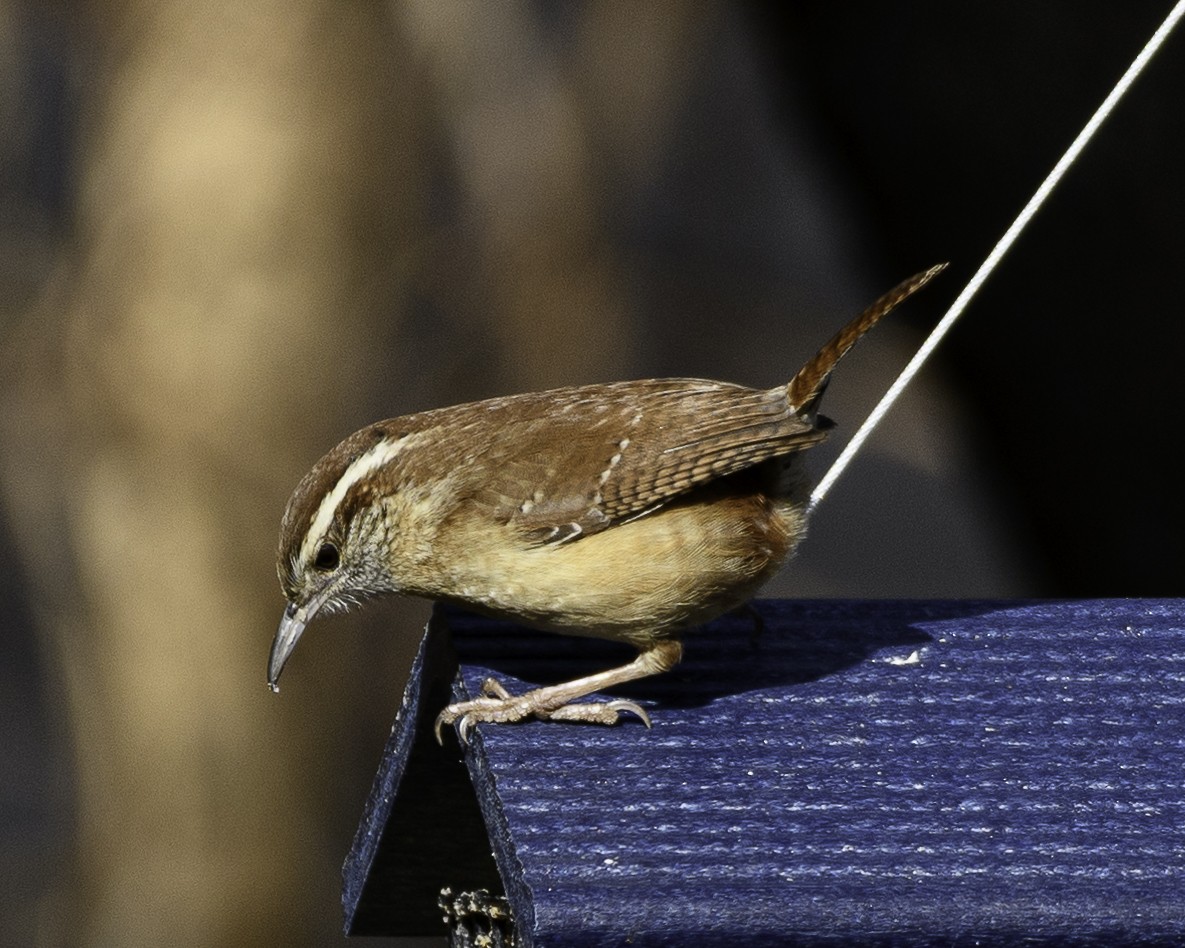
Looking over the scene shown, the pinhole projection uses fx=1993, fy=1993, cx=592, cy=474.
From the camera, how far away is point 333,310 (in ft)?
20.1

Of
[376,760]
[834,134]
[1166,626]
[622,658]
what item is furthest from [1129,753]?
[834,134]

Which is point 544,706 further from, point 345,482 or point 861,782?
point 345,482

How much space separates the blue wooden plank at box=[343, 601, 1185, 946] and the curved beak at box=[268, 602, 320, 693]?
0.94ft

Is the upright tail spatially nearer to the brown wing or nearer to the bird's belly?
the brown wing

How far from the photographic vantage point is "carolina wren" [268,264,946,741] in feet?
11.0

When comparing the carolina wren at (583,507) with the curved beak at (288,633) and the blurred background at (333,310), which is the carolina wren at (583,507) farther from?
the blurred background at (333,310)

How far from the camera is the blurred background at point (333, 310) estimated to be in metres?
6.06

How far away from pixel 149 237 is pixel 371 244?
2.21ft

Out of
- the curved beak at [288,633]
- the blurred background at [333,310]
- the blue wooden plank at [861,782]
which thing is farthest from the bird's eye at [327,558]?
the blurred background at [333,310]

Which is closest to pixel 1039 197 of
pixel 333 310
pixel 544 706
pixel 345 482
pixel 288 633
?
pixel 544 706

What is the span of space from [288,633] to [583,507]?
0.68m

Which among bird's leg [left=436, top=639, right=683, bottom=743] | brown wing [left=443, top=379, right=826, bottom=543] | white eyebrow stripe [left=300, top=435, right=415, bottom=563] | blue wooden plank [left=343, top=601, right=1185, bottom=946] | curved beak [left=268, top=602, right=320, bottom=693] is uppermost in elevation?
white eyebrow stripe [left=300, top=435, right=415, bottom=563]

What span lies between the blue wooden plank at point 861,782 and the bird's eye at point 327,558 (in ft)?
0.77

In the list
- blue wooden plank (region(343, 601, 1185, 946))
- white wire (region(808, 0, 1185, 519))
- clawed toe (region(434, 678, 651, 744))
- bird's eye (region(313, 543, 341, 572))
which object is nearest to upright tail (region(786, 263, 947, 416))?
white wire (region(808, 0, 1185, 519))
